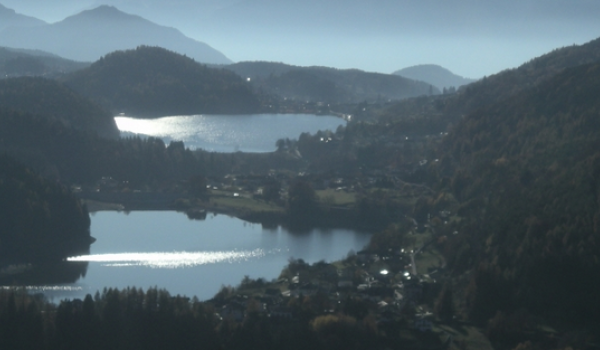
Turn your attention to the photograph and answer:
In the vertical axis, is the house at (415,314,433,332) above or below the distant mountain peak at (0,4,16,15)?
below

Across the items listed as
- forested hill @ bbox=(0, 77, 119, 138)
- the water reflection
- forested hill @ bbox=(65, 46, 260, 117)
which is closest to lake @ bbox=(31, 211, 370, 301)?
the water reflection

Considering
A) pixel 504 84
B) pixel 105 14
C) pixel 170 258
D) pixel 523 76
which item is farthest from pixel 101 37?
pixel 170 258

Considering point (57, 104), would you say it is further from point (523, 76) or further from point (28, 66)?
point (28, 66)

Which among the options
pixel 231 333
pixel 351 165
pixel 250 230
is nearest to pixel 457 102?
pixel 351 165

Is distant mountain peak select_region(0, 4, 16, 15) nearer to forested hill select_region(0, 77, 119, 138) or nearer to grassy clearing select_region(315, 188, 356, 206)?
forested hill select_region(0, 77, 119, 138)

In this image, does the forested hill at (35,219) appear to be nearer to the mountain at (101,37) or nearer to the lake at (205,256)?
the lake at (205,256)

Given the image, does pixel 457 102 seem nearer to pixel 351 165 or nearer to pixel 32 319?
pixel 351 165

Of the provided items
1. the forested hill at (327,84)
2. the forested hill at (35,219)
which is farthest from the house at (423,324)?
the forested hill at (327,84)
